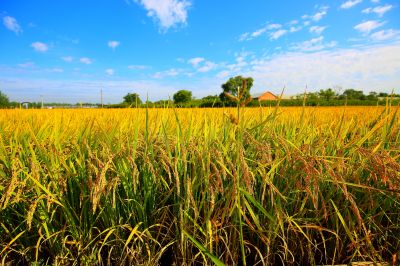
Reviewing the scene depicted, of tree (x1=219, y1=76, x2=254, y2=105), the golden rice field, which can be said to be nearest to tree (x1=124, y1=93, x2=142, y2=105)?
the golden rice field

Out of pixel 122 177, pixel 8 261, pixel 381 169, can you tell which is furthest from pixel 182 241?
pixel 8 261

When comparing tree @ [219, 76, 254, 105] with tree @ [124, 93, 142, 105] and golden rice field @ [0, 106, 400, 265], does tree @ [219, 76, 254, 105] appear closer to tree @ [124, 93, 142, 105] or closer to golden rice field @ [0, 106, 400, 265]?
golden rice field @ [0, 106, 400, 265]

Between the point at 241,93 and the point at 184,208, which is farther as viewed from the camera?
the point at 184,208

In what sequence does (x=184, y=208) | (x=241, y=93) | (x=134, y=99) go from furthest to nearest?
(x=134, y=99), (x=184, y=208), (x=241, y=93)

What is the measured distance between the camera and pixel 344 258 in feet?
4.74

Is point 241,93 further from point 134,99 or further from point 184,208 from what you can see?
point 134,99

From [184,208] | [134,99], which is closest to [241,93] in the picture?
[184,208]

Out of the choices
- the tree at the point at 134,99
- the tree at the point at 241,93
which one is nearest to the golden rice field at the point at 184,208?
the tree at the point at 241,93

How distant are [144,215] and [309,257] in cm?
90

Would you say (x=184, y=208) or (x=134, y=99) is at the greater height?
(x=134, y=99)

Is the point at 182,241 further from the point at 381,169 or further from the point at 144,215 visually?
the point at 381,169

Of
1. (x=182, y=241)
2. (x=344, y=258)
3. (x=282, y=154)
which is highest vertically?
(x=282, y=154)

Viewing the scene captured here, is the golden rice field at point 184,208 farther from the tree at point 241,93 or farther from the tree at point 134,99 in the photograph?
the tree at point 134,99

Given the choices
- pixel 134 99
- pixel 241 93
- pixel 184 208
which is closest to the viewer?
pixel 241 93
